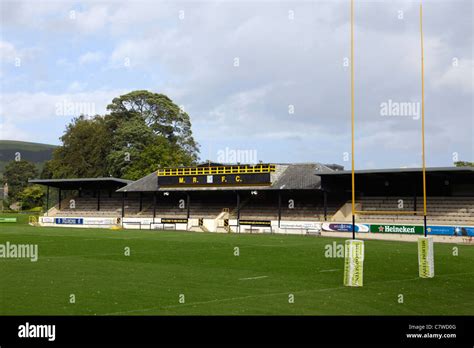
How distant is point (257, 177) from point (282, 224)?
19.8ft

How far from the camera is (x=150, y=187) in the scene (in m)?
59.8

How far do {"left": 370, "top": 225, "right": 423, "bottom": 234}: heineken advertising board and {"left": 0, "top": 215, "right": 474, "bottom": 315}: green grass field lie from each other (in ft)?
41.1

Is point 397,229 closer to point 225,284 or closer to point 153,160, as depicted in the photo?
point 225,284

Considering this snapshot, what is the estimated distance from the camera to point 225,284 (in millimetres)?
16906

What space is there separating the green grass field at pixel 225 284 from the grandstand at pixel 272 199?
58.7ft

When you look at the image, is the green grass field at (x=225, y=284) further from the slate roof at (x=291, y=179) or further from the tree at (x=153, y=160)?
the tree at (x=153, y=160)

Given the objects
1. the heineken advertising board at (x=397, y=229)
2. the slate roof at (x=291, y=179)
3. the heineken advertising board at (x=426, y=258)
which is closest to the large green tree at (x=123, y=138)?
Answer: the slate roof at (x=291, y=179)

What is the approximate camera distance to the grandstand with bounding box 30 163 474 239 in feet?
148

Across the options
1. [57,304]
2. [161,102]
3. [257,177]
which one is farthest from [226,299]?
[161,102]

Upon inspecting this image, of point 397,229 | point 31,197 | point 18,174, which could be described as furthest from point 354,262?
point 18,174

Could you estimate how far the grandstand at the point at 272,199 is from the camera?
45.2m
